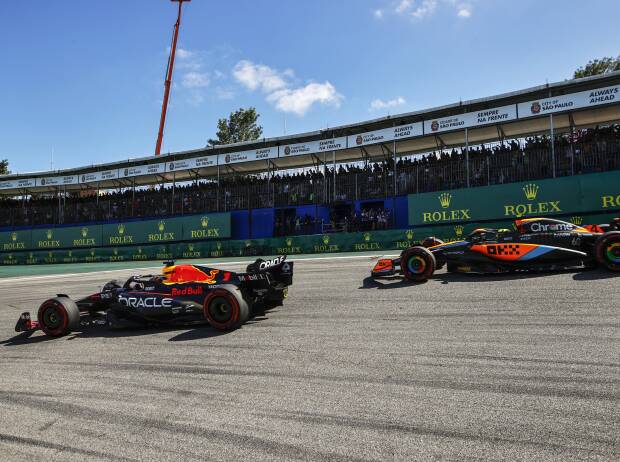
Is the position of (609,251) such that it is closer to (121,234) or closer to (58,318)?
(58,318)

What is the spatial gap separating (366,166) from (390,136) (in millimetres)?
2600

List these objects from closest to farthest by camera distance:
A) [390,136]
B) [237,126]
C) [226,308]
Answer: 1. [226,308]
2. [390,136]
3. [237,126]

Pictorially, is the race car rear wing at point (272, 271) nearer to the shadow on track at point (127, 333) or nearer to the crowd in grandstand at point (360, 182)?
the shadow on track at point (127, 333)

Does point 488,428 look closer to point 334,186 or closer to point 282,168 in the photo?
point 334,186

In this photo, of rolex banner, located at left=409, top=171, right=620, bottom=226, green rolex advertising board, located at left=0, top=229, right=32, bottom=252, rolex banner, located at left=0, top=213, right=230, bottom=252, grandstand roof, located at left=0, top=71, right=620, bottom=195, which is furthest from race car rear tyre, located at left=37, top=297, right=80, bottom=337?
green rolex advertising board, located at left=0, top=229, right=32, bottom=252

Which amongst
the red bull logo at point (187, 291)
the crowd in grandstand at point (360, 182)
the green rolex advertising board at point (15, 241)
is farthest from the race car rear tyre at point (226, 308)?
the green rolex advertising board at point (15, 241)

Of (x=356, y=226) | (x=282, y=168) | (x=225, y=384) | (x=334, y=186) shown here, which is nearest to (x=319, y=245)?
(x=356, y=226)

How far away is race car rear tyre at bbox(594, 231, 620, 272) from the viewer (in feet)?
25.3

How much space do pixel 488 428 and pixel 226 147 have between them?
28662 mm

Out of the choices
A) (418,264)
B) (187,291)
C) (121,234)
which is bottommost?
Result: (187,291)

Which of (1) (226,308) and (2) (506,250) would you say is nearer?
(1) (226,308)

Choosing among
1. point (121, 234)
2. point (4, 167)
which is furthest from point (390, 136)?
point (4, 167)

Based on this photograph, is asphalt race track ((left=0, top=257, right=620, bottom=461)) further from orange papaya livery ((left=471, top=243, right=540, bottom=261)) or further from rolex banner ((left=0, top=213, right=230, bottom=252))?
rolex banner ((left=0, top=213, right=230, bottom=252))

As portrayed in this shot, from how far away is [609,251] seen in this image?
25.5 ft
